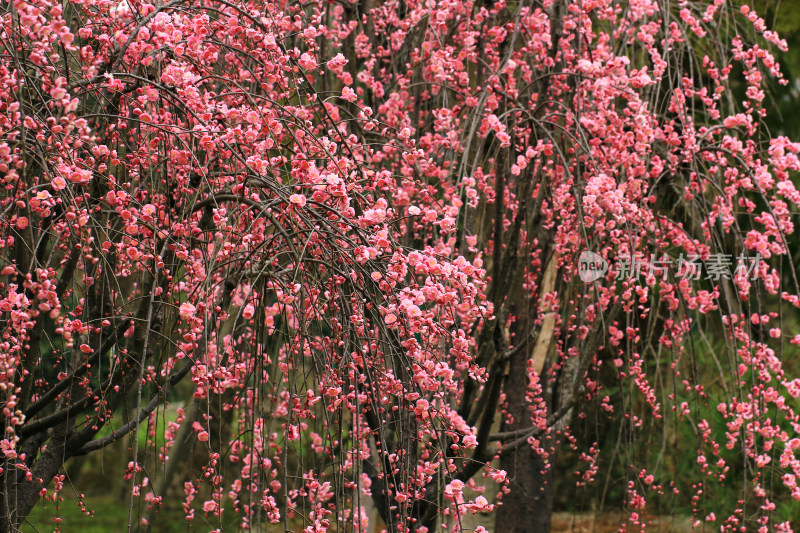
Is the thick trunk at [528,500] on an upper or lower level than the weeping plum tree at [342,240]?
lower

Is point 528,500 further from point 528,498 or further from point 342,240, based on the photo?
point 342,240

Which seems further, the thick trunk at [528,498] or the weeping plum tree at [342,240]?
the thick trunk at [528,498]

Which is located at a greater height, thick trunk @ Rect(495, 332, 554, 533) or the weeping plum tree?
the weeping plum tree

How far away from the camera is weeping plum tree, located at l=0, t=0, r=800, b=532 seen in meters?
1.85

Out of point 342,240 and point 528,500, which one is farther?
point 528,500

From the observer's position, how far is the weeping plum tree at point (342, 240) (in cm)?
185

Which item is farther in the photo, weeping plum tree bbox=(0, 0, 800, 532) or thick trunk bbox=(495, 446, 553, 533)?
thick trunk bbox=(495, 446, 553, 533)

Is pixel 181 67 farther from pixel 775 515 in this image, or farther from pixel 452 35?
pixel 775 515

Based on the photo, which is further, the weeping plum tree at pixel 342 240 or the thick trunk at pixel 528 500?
the thick trunk at pixel 528 500

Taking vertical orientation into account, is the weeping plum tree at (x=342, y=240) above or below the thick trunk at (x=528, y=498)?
above

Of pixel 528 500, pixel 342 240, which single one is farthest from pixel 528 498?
pixel 342 240

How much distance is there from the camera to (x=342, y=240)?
1.87m

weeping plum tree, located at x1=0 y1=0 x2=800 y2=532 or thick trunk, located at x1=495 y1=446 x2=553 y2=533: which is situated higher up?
weeping plum tree, located at x1=0 y1=0 x2=800 y2=532

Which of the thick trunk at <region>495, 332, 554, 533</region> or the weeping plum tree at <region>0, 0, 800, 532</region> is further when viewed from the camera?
the thick trunk at <region>495, 332, 554, 533</region>
